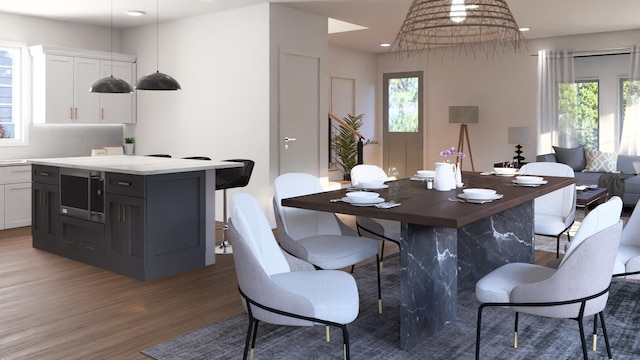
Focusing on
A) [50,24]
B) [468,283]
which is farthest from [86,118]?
[468,283]

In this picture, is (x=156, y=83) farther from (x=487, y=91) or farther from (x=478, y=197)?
(x=487, y=91)

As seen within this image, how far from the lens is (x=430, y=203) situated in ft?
10.3

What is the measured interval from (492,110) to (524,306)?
25.3 ft

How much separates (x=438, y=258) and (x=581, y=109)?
7.26 meters

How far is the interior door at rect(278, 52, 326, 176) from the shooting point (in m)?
6.82

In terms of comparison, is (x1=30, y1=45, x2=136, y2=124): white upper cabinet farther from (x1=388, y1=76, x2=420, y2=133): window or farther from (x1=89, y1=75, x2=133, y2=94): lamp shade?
(x1=388, y1=76, x2=420, y2=133): window

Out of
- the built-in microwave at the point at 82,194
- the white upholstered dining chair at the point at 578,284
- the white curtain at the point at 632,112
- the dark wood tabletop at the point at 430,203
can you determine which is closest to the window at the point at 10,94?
the built-in microwave at the point at 82,194

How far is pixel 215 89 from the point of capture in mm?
7199

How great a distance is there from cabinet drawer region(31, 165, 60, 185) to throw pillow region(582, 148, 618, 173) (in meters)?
7.21

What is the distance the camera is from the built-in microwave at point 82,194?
195 inches

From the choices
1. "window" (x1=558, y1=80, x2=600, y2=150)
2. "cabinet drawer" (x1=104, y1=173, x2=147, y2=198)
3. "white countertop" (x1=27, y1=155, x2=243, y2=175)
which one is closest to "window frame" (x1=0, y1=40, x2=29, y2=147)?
"white countertop" (x1=27, y1=155, x2=243, y2=175)

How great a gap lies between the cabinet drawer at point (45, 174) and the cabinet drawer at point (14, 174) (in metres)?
1.30

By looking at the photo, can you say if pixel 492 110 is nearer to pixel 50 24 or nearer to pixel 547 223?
pixel 547 223

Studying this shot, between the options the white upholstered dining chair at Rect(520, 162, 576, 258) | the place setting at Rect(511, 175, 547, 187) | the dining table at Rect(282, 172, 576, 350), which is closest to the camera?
the dining table at Rect(282, 172, 576, 350)
